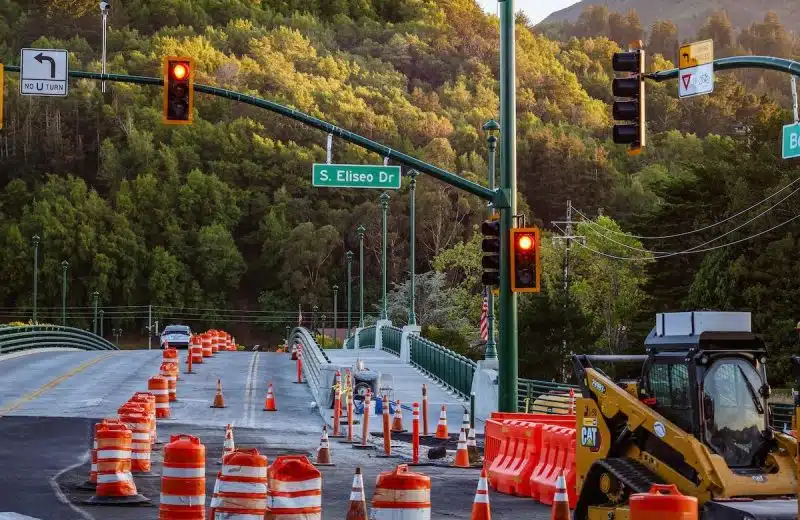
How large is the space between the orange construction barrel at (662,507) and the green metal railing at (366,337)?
5769 cm

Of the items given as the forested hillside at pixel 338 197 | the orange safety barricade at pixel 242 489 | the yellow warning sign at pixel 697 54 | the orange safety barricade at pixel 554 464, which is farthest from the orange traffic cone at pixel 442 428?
the forested hillside at pixel 338 197

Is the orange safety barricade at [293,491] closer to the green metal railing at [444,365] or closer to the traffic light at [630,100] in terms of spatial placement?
the traffic light at [630,100]

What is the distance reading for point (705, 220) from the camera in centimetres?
7481

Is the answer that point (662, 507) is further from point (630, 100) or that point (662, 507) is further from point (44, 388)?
point (44, 388)

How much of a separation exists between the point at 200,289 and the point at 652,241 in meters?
52.5

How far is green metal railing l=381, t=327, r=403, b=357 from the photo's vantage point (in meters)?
59.0

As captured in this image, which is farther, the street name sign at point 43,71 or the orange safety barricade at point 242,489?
the street name sign at point 43,71

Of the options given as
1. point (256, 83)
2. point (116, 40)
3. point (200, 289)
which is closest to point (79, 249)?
Answer: point (200, 289)

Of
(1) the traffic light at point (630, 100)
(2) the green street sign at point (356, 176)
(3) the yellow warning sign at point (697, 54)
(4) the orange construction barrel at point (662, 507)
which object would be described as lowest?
(4) the orange construction barrel at point (662, 507)

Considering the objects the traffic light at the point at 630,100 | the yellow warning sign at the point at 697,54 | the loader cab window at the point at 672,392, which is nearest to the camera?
the loader cab window at the point at 672,392

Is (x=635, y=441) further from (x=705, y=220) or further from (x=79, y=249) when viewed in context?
(x=79, y=249)

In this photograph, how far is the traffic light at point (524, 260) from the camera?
22500 mm

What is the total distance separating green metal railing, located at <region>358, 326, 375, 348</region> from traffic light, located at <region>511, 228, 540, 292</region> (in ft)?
149

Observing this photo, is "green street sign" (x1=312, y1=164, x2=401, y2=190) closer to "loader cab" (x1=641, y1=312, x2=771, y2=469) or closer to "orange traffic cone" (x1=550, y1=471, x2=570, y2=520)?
"loader cab" (x1=641, y1=312, x2=771, y2=469)
